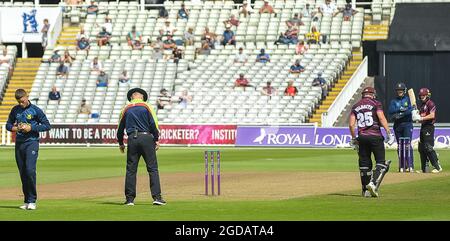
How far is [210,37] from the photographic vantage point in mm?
63594

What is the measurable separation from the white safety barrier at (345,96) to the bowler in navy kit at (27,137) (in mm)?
32533

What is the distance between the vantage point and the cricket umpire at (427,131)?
1325 inches

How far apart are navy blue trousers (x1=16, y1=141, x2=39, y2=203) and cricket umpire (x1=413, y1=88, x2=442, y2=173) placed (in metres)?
13.3

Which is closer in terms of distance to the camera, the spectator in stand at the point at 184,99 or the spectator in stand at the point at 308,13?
the spectator in stand at the point at 184,99

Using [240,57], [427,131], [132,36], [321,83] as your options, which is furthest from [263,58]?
[427,131]

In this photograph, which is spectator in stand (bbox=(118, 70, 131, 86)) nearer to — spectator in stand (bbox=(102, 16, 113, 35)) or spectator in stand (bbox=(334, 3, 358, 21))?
spectator in stand (bbox=(102, 16, 113, 35))

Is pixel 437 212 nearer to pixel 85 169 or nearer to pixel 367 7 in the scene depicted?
pixel 85 169

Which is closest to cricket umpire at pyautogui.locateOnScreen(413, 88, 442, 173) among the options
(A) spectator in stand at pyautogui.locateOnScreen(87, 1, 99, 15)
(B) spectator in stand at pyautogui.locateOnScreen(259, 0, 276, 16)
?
(B) spectator in stand at pyautogui.locateOnScreen(259, 0, 276, 16)

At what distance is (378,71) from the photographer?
6088cm

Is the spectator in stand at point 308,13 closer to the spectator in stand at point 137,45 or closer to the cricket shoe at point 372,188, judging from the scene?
the spectator in stand at point 137,45

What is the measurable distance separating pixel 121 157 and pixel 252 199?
20509mm

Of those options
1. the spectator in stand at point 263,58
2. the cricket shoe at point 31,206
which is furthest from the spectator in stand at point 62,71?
the cricket shoe at point 31,206

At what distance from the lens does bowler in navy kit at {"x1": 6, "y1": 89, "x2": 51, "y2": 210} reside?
22797 millimetres

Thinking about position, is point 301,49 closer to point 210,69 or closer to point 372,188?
point 210,69
